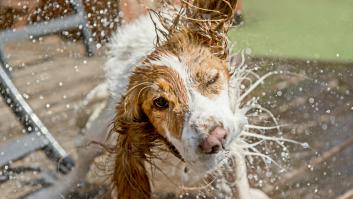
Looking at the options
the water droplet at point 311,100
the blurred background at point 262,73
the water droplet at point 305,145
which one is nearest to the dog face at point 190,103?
the blurred background at point 262,73

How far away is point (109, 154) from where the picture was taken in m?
3.09

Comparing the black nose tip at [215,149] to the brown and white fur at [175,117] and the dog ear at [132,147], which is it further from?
the dog ear at [132,147]

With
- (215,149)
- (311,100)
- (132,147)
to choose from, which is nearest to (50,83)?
(311,100)

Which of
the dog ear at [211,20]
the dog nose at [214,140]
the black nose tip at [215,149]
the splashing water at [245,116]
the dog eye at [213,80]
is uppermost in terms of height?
the dog ear at [211,20]

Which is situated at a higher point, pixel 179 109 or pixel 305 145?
pixel 179 109

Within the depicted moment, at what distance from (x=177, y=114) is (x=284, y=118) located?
168cm

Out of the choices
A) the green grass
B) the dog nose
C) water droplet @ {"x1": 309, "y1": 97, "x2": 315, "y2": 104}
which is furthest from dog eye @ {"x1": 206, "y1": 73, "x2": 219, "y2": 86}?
the green grass

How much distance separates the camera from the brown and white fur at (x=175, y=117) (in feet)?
8.68

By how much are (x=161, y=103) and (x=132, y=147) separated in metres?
0.30

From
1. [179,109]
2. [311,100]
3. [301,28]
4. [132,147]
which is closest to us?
[179,109]

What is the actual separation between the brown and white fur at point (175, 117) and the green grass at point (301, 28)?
182 cm

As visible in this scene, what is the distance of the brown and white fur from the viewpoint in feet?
8.68

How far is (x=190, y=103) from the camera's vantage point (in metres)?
2.67

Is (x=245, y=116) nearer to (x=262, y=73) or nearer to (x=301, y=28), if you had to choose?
(x=262, y=73)
